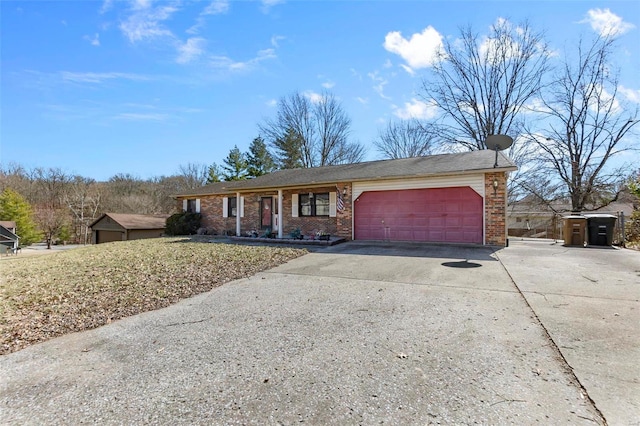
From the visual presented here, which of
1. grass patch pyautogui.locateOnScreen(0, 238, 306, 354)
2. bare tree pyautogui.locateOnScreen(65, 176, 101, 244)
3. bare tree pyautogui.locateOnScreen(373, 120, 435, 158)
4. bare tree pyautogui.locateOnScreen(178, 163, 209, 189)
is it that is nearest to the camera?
grass patch pyautogui.locateOnScreen(0, 238, 306, 354)

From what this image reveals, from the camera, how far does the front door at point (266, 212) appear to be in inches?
587

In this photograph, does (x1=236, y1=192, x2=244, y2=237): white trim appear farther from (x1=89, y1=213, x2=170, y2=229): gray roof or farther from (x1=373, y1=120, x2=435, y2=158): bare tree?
(x1=373, y1=120, x2=435, y2=158): bare tree

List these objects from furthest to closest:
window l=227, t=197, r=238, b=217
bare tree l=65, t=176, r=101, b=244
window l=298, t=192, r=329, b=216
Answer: bare tree l=65, t=176, r=101, b=244, window l=227, t=197, r=238, b=217, window l=298, t=192, r=329, b=216

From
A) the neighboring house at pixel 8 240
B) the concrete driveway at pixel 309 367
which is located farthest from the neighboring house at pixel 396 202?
the neighboring house at pixel 8 240

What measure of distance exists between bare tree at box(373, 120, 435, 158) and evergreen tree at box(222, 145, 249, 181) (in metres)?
13.7

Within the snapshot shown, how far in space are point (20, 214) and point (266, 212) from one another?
91.9ft

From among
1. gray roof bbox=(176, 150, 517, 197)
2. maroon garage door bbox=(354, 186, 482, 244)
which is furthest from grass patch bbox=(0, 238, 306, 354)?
gray roof bbox=(176, 150, 517, 197)

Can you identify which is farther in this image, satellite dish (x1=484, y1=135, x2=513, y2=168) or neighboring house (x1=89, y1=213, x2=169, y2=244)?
neighboring house (x1=89, y1=213, x2=169, y2=244)

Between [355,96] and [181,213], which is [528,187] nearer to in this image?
[355,96]

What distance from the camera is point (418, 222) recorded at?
1099 centimetres

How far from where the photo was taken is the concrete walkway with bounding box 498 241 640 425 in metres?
2.15

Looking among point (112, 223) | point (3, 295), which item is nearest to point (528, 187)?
point (3, 295)

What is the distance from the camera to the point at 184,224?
54.6 feet

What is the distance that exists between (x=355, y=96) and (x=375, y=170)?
9.47 m
